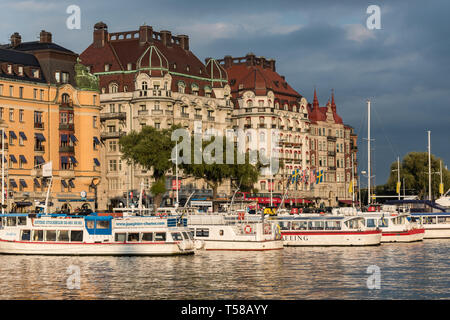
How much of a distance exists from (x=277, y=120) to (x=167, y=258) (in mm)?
102619

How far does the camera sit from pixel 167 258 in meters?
70.6

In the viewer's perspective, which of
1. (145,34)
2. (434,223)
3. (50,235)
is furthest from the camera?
(145,34)

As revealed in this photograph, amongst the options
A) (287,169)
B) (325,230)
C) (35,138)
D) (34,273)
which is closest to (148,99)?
(35,138)

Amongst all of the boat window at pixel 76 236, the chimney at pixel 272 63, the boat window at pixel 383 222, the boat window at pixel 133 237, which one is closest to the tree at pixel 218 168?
the boat window at pixel 383 222

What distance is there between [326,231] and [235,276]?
3183cm

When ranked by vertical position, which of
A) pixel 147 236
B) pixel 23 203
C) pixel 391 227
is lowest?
pixel 391 227

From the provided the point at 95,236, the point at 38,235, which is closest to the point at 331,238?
the point at 95,236

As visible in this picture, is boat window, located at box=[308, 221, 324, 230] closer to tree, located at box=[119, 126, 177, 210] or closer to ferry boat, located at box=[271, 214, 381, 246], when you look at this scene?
ferry boat, located at box=[271, 214, 381, 246]

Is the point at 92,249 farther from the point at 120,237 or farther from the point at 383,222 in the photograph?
the point at 383,222

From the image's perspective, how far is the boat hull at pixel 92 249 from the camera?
72.3 metres

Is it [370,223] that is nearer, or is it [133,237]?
[133,237]

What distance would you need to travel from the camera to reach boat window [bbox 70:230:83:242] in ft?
243

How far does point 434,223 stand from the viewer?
104125mm

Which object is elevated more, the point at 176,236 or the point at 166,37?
the point at 166,37
